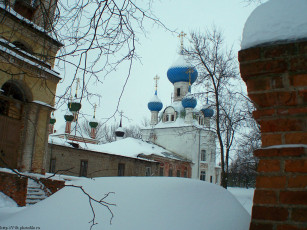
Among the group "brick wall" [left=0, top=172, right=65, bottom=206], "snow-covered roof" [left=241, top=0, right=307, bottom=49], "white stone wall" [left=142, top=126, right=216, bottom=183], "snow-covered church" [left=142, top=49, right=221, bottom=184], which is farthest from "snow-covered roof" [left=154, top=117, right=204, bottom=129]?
"snow-covered roof" [left=241, top=0, right=307, bottom=49]

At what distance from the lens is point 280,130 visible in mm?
1727

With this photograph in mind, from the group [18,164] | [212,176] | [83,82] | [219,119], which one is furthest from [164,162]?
[83,82]

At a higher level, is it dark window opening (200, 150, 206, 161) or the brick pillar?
dark window opening (200, 150, 206, 161)

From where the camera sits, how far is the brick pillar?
1.62 meters

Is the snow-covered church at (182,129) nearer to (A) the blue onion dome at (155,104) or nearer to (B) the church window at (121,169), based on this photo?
(A) the blue onion dome at (155,104)

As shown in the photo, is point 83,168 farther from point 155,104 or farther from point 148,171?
point 155,104

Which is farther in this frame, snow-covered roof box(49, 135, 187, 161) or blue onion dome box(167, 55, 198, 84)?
blue onion dome box(167, 55, 198, 84)

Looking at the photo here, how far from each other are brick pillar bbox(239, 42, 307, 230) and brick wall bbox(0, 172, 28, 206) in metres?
8.77

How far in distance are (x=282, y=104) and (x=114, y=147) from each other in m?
27.0

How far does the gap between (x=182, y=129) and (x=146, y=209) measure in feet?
103

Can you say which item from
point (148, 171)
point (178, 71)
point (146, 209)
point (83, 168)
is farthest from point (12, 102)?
point (178, 71)

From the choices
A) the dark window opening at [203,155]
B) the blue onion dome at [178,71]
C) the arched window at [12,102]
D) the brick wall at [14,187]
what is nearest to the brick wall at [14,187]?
the brick wall at [14,187]

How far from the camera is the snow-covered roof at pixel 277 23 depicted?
173 centimetres

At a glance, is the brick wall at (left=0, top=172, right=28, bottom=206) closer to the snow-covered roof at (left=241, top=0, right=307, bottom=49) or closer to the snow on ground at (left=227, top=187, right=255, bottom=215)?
the snow on ground at (left=227, top=187, right=255, bottom=215)
